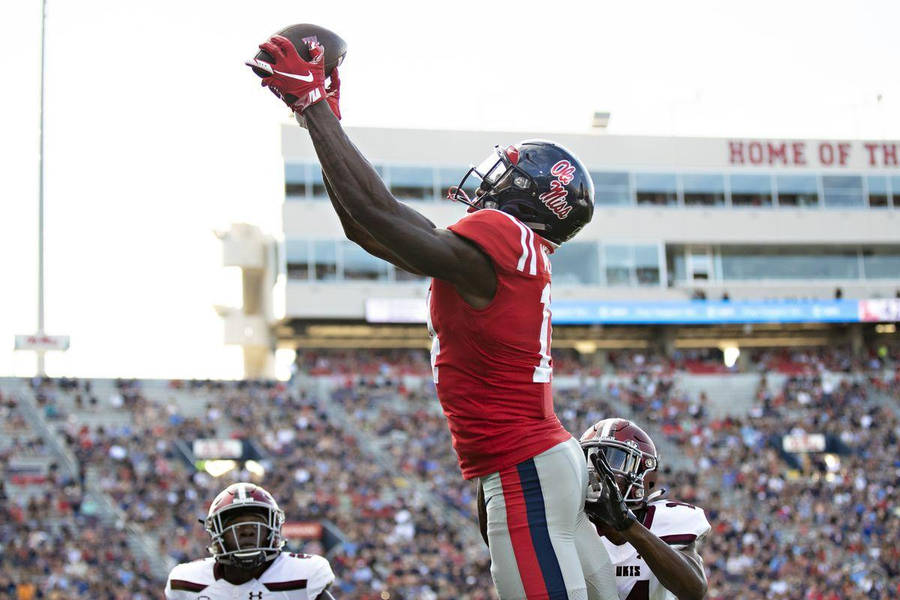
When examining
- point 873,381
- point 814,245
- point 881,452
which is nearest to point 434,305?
point 881,452

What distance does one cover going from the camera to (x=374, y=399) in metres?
28.1

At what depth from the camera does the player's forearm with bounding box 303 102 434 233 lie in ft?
11.3

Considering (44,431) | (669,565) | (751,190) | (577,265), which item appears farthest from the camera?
(751,190)

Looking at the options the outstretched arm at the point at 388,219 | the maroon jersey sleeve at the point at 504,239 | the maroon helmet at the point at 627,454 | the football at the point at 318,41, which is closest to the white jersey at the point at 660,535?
the maroon helmet at the point at 627,454

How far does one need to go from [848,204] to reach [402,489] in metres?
21.4

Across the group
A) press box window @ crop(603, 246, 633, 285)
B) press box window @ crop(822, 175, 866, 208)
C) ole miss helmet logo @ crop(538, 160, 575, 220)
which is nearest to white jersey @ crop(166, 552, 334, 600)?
ole miss helmet logo @ crop(538, 160, 575, 220)

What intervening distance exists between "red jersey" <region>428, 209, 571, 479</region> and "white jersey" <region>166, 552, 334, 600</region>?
1725mm

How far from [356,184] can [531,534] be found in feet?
3.94

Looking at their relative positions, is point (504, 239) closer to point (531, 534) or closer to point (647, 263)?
point (531, 534)

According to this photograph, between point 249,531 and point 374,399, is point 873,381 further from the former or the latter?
point 249,531

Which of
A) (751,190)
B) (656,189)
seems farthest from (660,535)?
(751,190)

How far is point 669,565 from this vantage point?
4.18 metres

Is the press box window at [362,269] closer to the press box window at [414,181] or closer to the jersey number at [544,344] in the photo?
the press box window at [414,181]

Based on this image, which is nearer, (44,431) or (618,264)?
(44,431)
